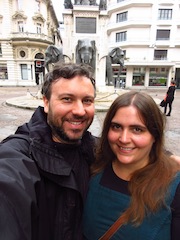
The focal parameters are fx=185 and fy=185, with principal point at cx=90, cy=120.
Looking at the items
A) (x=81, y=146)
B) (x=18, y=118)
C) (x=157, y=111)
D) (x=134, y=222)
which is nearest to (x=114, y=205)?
(x=134, y=222)

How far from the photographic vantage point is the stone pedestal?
12086 mm

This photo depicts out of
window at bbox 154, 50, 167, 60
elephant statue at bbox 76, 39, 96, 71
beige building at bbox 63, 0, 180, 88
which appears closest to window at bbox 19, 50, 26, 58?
beige building at bbox 63, 0, 180, 88

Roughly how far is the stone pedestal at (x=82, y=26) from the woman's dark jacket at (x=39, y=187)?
12081 mm

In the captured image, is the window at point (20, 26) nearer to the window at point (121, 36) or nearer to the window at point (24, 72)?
the window at point (24, 72)

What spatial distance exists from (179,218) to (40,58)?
37.8 m

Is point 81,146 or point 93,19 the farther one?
point 93,19

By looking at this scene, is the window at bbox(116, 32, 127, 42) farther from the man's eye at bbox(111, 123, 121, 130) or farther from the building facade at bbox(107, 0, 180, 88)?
the man's eye at bbox(111, 123, 121, 130)

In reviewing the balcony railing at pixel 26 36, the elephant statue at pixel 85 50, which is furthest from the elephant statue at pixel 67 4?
the balcony railing at pixel 26 36

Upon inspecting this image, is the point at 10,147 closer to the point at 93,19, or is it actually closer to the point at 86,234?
the point at 86,234

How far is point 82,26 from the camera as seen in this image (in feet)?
40.6

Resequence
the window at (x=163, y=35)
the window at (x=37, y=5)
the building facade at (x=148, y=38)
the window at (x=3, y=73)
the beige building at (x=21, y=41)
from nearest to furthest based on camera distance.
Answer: the building facade at (x=148, y=38) < the beige building at (x=21, y=41) < the window at (x=163, y=35) < the window at (x=37, y=5) < the window at (x=3, y=73)

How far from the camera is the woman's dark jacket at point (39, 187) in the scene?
0.85 m

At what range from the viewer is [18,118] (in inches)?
312

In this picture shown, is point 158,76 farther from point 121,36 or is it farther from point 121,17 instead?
point 121,17
